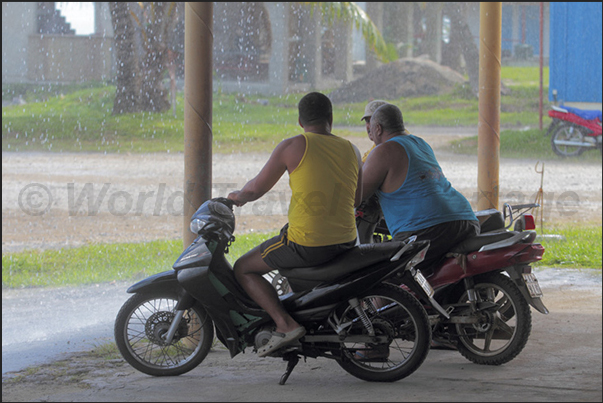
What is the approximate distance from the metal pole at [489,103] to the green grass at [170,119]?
1577 centimetres

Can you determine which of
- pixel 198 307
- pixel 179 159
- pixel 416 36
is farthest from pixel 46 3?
pixel 198 307

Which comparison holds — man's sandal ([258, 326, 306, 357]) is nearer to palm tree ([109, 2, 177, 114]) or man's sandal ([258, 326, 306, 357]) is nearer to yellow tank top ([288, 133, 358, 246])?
yellow tank top ([288, 133, 358, 246])

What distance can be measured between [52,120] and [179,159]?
7.12m

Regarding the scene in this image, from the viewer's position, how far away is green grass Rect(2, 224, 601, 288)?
8453 mm

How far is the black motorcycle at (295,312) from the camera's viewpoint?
4.22 m

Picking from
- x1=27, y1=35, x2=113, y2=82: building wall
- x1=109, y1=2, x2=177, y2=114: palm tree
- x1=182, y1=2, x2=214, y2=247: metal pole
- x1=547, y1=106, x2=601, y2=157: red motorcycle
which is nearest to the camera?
x1=182, y1=2, x2=214, y2=247: metal pole

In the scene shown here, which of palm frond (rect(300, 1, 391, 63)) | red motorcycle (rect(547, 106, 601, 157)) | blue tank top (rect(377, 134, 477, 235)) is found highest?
palm frond (rect(300, 1, 391, 63))

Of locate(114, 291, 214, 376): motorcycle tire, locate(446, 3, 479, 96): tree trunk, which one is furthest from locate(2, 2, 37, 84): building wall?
locate(114, 291, 214, 376): motorcycle tire

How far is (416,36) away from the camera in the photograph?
39531mm

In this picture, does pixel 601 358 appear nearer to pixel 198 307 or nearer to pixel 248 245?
Result: pixel 198 307

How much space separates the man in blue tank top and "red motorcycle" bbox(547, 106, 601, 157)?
45.6 feet

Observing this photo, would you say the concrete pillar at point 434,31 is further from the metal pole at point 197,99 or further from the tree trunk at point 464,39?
the metal pole at point 197,99

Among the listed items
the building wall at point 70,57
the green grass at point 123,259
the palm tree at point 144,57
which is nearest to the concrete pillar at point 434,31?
the palm tree at point 144,57

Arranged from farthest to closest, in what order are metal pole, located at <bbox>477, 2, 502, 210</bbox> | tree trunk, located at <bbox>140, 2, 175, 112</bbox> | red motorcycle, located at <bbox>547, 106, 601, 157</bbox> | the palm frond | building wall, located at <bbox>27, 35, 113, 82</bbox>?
building wall, located at <bbox>27, 35, 113, 82</bbox> → the palm frond → tree trunk, located at <bbox>140, 2, 175, 112</bbox> → red motorcycle, located at <bbox>547, 106, 601, 157</bbox> → metal pole, located at <bbox>477, 2, 502, 210</bbox>
